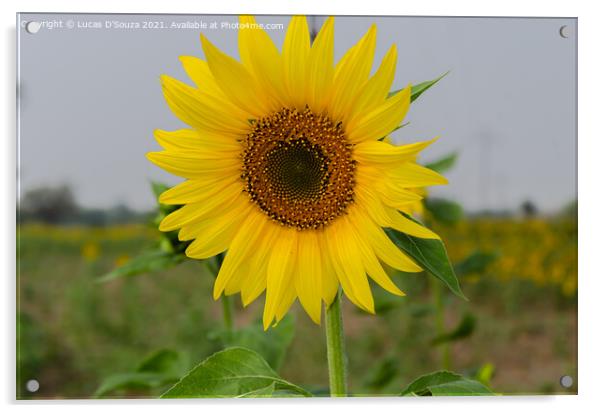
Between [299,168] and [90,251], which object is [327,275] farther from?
[90,251]

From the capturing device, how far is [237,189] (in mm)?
1206

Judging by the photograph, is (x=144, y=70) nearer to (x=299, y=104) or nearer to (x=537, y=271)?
(x=299, y=104)

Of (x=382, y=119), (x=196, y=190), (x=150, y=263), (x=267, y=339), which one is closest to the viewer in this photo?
(x=382, y=119)

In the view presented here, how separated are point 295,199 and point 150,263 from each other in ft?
1.09

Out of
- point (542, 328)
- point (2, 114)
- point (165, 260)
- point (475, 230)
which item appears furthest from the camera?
point (542, 328)

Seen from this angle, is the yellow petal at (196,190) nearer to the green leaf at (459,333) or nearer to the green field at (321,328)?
the green field at (321,328)

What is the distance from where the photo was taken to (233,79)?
3.60 feet

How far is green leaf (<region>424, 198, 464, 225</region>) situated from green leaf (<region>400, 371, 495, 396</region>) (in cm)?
64

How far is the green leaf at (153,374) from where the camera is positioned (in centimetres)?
147

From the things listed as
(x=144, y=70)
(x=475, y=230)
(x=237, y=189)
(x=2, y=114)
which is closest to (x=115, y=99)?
(x=144, y=70)

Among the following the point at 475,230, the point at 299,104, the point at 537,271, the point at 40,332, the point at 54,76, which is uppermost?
the point at 54,76

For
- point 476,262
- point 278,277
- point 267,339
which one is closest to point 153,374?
point 267,339

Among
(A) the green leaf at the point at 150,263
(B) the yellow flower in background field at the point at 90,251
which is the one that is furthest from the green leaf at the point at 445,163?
(B) the yellow flower in background field at the point at 90,251

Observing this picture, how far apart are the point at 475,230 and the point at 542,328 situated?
16.1 inches
